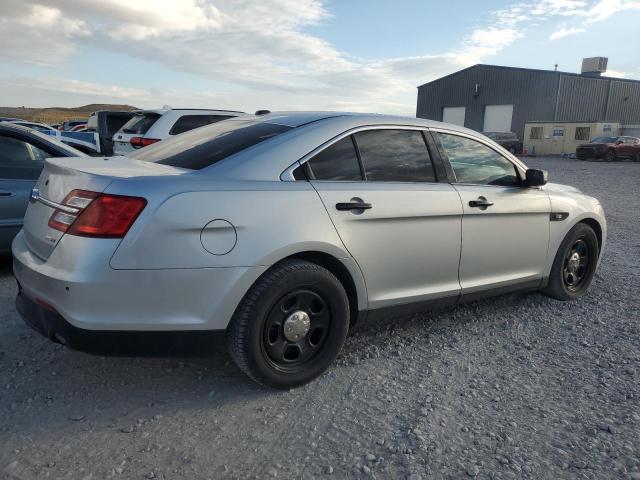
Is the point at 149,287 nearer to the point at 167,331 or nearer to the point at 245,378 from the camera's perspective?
the point at 167,331

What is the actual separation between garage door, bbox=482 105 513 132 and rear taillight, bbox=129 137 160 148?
125 ft

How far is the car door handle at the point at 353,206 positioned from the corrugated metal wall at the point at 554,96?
4061cm

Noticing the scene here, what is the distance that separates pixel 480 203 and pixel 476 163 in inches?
15.3

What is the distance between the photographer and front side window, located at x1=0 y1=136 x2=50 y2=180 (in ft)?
15.7

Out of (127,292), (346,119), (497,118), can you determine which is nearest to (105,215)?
(127,292)

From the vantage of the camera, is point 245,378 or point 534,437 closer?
point 534,437

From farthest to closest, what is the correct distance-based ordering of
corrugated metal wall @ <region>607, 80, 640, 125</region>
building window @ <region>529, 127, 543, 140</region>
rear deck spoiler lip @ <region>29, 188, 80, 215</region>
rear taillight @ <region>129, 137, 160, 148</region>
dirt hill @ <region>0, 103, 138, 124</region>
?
dirt hill @ <region>0, 103, 138, 124</region>, corrugated metal wall @ <region>607, 80, 640, 125</region>, building window @ <region>529, 127, 543, 140</region>, rear taillight @ <region>129, 137, 160, 148</region>, rear deck spoiler lip @ <region>29, 188, 80, 215</region>

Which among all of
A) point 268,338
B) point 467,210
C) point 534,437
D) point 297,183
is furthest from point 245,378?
point 467,210

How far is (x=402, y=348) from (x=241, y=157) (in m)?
1.67

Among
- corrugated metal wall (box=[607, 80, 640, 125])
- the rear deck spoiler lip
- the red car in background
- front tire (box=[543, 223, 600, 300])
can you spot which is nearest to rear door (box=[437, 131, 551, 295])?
front tire (box=[543, 223, 600, 300])

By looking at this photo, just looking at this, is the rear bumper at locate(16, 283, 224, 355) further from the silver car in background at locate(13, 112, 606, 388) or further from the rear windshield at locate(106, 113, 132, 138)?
the rear windshield at locate(106, 113, 132, 138)

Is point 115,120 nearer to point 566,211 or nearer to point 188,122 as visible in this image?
point 188,122

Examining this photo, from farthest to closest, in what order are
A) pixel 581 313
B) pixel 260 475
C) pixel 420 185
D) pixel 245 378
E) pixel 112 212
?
1. pixel 581 313
2. pixel 420 185
3. pixel 245 378
4. pixel 112 212
5. pixel 260 475

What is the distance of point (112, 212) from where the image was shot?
243cm
